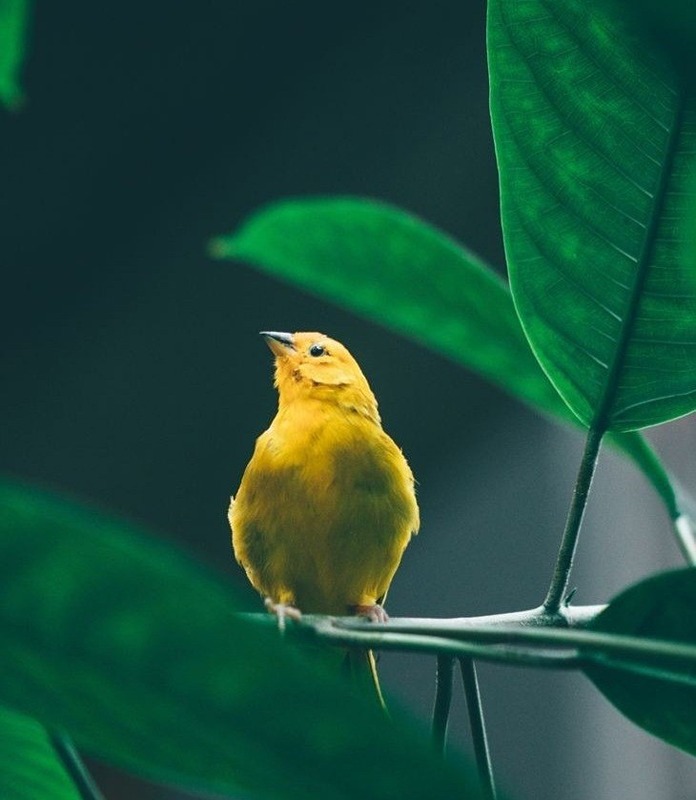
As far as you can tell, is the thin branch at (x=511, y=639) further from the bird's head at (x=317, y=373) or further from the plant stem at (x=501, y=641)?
the bird's head at (x=317, y=373)

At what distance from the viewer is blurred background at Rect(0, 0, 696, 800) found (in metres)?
3.26

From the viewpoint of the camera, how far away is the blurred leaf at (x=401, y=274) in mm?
916

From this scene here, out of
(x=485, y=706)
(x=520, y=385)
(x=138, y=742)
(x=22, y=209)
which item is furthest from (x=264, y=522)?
(x=485, y=706)

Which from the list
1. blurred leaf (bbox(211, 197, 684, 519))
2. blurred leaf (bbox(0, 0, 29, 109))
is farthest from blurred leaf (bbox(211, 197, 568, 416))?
blurred leaf (bbox(0, 0, 29, 109))

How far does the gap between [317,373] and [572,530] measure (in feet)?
3.65

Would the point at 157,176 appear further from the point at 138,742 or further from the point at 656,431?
the point at 138,742

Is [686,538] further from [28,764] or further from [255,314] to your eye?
[255,314]

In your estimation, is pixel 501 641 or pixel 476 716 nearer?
pixel 501 641

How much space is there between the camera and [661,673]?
0.61m

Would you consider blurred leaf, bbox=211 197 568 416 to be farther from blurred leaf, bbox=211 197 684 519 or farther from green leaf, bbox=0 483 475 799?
green leaf, bbox=0 483 475 799

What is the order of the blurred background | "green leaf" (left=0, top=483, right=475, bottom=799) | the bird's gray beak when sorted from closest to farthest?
"green leaf" (left=0, top=483, right=475, bottom=799), the bird's gray beak, the blurred background

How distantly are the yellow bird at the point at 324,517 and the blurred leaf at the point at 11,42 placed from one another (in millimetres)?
822

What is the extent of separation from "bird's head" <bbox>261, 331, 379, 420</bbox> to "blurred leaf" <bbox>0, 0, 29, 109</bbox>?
108cm

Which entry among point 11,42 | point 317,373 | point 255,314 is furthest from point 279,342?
point 255,314
